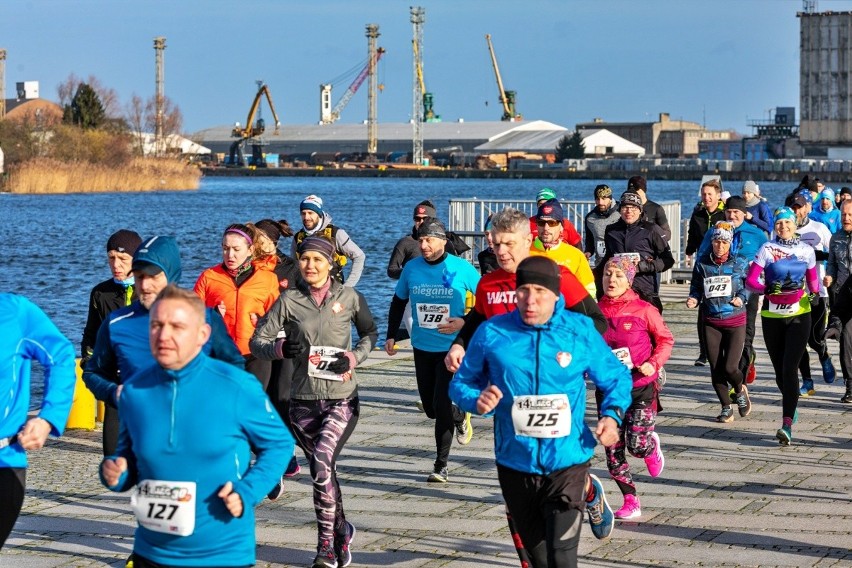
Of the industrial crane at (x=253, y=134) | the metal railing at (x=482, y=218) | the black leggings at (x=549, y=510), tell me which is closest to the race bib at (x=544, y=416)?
the black leggings at (x=549, y=510)

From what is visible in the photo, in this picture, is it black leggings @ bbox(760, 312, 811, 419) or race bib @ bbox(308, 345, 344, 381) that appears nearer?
race bib @ bbox(308, 345, 344, 381)

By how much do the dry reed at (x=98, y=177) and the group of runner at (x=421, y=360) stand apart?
295 ft

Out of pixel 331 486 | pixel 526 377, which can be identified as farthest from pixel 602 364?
pixel 331 486

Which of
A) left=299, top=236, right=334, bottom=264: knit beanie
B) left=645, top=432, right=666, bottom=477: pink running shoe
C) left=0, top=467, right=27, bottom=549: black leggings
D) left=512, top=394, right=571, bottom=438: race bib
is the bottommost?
left=645, top=432, right=666, bottom=477: pink running shoe

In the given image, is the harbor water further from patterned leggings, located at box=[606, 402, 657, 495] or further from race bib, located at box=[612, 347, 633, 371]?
race bib, located at box=[612, 347, 633, 371]

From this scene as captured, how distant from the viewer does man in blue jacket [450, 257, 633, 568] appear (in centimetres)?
595

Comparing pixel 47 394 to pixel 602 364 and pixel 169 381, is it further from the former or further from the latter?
pixel 602 364

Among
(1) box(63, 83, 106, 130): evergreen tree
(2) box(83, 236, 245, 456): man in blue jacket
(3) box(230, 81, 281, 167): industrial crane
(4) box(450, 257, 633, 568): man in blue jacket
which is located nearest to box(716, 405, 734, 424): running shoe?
(4) box(450, 257, 633, 568): man in blue jacket

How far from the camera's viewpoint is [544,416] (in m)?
5.97

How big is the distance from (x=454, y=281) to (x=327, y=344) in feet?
6.84

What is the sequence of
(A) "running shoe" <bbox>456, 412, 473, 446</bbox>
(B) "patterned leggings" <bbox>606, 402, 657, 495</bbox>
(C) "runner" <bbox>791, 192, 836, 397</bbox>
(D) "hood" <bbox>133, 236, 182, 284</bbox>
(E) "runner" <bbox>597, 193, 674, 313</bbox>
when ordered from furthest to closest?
(C) "runner" <bbox>791, 192, 836, 397</bbox>
(E) "runner" <bbox>597, 193, 674, 313</bbox>
(A) "running shoe" <bbox>456, 412, 473, 446</bbox>
(B) "patterned leggings" <bbox>606, 402, 657, 495</bbox>
(D) "hood" <bbox>133, 236, 182, 284</bbox>

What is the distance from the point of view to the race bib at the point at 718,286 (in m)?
11.4

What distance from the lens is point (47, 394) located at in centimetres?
575

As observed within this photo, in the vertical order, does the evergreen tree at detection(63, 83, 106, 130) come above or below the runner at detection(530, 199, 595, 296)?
above
